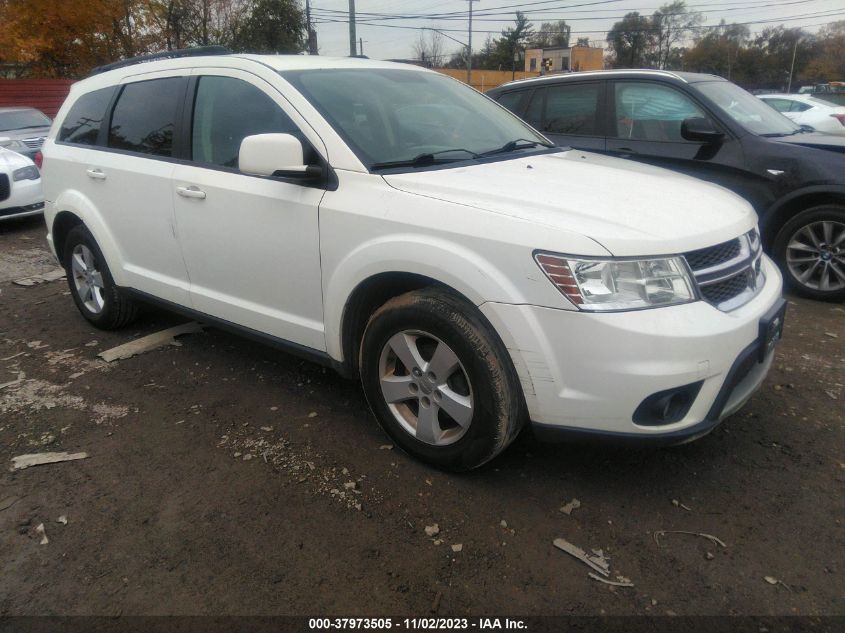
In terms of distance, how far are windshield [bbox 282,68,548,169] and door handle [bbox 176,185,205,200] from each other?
0.78 m

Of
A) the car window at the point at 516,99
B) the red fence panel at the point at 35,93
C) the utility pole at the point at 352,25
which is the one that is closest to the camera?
the car window at the point at 516,99

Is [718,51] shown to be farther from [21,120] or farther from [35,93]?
[21,120]

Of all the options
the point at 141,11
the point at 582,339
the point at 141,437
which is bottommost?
the point at 141,437

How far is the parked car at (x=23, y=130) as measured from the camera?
1048 centimetres

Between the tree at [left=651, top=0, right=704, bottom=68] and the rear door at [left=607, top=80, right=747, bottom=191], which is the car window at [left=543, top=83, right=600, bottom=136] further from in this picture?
the tree at [left=651, top=0, right=704, bottom=68]

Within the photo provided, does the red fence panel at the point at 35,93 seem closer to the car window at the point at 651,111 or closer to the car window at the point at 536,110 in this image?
the car window at the point at 536,110

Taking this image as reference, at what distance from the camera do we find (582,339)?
2348 mm

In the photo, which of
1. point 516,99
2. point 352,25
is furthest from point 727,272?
point 352,25

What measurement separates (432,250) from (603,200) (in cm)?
71

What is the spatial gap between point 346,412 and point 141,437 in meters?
1.03

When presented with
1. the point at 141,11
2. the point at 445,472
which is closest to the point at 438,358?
the point at 445,472

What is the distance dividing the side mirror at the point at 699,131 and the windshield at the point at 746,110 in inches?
10.3

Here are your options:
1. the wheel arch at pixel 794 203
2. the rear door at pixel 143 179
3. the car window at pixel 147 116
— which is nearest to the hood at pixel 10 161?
the rear door at pixel 143 179

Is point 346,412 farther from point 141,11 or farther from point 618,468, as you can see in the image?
point 141,11
